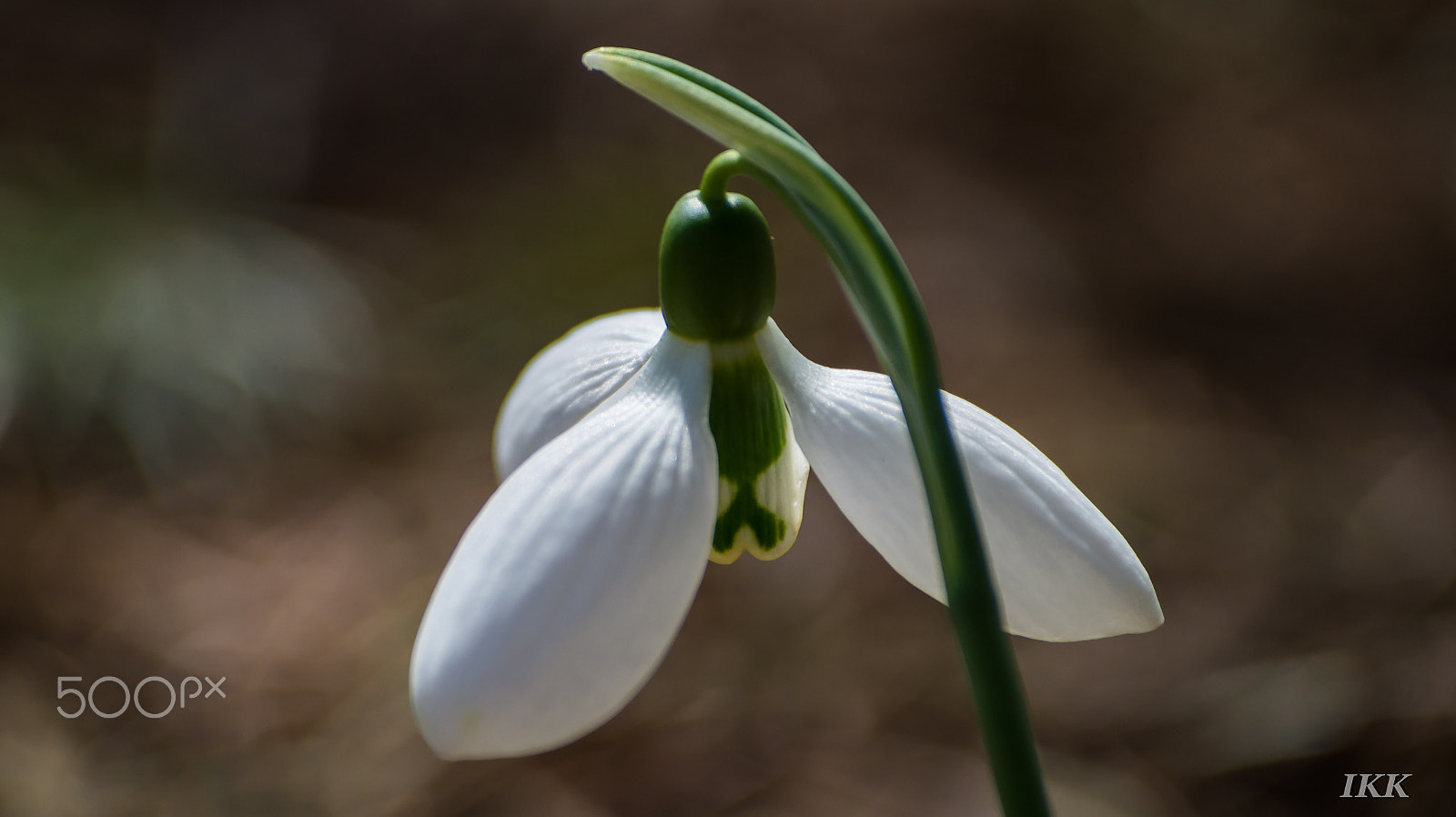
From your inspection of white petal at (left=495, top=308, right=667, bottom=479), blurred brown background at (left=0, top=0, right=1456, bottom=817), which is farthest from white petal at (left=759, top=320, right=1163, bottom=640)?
blurred brown background at (left=0, top=0, right=1456, bottom=817)

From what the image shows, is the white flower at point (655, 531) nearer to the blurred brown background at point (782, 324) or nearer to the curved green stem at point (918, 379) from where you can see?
the curved green stem at point (918, 379)

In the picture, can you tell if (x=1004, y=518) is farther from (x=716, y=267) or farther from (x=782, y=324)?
(x=782, y=324)

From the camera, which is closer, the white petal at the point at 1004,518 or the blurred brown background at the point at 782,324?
the white petal at the point at 1004,518

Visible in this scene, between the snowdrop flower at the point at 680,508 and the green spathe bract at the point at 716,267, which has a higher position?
the green spathe bract at the point at 716,267
